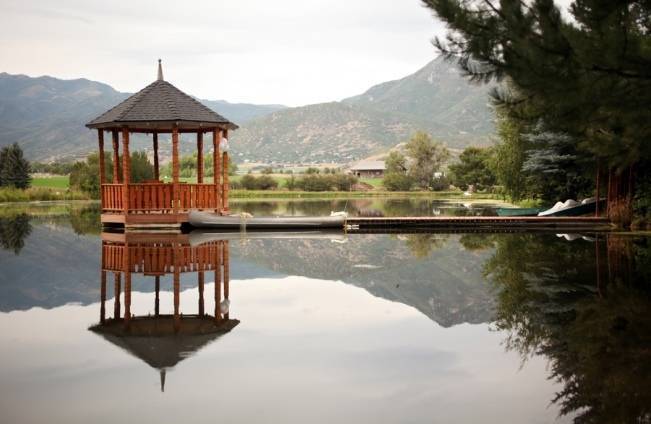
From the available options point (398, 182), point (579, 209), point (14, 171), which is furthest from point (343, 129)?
point (579, 209)

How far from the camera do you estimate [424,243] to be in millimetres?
18047

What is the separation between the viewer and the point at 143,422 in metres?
4.44

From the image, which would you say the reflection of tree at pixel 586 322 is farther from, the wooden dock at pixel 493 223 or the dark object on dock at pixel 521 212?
the dark object on dock at pixel 521 212

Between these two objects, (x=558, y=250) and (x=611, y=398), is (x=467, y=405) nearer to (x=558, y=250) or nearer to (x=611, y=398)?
(x=611, y=398)

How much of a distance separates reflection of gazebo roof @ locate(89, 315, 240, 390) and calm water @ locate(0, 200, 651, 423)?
2cm

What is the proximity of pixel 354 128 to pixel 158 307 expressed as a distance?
131 meters

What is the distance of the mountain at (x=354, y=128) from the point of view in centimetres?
12938

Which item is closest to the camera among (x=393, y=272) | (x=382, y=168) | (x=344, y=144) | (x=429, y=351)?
(x=429, y=351)

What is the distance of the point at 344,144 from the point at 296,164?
1337 cm

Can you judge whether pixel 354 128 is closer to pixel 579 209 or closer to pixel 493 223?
pixel 579 209

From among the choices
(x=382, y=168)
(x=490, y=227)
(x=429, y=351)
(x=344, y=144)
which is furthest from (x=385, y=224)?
(x=344, y=144)

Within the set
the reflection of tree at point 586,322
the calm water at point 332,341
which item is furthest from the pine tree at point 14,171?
the reflection of tree at point 586,322

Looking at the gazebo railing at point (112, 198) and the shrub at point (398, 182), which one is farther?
the shrub at point (398, 182)

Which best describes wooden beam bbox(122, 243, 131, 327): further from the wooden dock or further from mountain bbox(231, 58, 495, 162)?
mountain bbox(231, 58, 495, 162)
